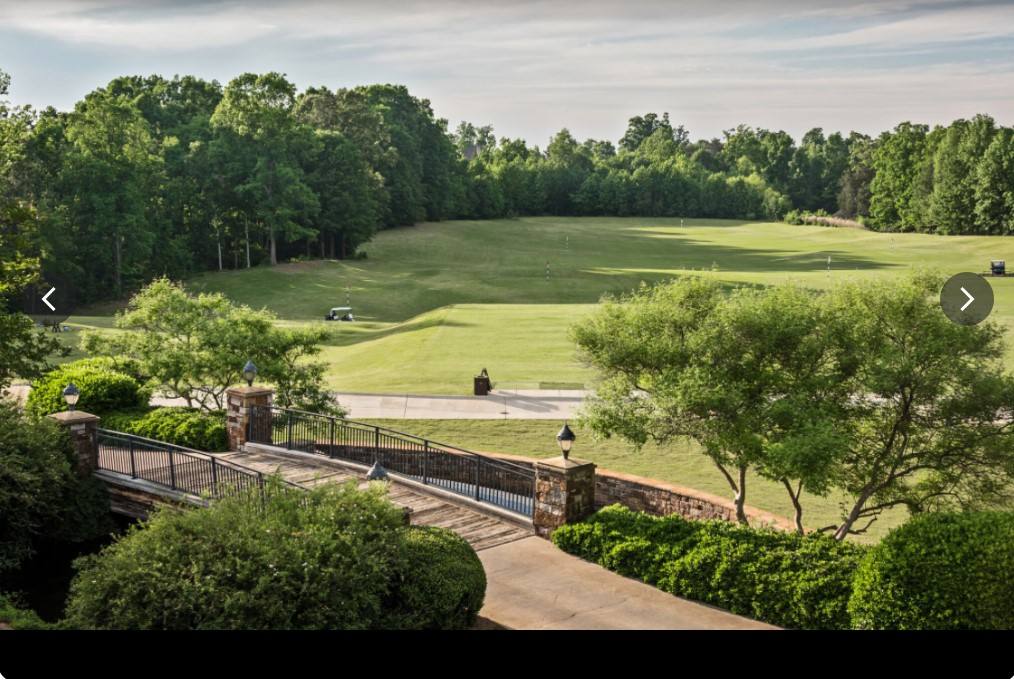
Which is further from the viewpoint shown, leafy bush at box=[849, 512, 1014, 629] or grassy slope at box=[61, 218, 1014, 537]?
grassy slope at box=[61, 218, 1014, 537]

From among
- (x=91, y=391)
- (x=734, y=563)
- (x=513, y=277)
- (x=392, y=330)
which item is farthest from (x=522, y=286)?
(x=734, y=563)

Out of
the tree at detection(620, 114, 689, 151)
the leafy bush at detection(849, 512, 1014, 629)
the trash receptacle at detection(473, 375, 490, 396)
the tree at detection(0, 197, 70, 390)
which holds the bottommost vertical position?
the trash receptacle at detection(473, 375, 490, 396)

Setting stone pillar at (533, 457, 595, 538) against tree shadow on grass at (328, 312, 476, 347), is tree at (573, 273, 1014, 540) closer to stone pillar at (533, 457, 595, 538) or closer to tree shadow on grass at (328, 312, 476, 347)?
stone pillar at (533, 457, 595, 538)

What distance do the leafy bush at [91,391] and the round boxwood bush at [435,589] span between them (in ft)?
40.2

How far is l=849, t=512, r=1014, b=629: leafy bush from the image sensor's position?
8797 mm

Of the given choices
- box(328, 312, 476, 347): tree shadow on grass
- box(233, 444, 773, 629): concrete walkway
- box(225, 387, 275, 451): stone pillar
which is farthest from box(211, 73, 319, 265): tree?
box(233, 444, 773, 629): concrete walkway

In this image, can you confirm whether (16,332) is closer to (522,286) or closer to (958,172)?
(522,286)

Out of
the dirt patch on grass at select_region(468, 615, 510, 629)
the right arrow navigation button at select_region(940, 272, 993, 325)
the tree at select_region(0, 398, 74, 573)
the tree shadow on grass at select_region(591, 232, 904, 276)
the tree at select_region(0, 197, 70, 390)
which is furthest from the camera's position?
the tree shadow on grass at select_region(591, 232, 904, 276)

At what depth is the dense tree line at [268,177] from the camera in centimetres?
4872

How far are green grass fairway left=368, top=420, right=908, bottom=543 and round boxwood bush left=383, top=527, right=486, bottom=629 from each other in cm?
754

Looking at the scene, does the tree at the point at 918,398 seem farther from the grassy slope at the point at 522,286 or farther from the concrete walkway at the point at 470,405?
A: the concrete walkway at the point at 470,405

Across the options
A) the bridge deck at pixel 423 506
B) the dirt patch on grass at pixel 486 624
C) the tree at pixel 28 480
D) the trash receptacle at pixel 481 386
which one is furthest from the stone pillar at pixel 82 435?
the trash receptacle at pixel 481 386

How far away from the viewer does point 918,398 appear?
12875mm
